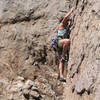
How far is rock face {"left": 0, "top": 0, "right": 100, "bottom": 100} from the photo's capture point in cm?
1401

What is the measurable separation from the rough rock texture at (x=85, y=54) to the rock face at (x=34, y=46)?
4 centimetres

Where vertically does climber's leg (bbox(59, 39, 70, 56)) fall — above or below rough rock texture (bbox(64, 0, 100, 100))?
below

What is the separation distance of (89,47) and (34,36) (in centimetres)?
546

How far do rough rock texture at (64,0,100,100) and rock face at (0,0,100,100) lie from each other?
0.13 ft

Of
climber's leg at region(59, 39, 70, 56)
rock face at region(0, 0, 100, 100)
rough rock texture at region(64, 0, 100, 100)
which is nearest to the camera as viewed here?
rough rock texture at region(64, 0, 100, 100)

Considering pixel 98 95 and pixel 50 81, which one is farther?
pixel 50 81

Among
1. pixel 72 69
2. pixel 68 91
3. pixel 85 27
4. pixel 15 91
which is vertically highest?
pixel 85 27

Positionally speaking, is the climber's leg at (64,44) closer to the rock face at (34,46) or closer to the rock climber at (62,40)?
the rock climber at (62,40)

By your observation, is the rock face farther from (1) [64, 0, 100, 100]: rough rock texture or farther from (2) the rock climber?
(2) the rock climber

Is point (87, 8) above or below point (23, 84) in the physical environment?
above

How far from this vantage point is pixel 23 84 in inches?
615

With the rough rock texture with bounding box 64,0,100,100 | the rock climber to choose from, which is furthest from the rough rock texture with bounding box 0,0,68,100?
the rough rock texture with bounding box 64,0,100,100

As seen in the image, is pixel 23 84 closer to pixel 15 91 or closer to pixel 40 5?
pixel 15 91

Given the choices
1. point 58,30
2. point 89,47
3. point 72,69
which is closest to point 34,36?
point 58,30
